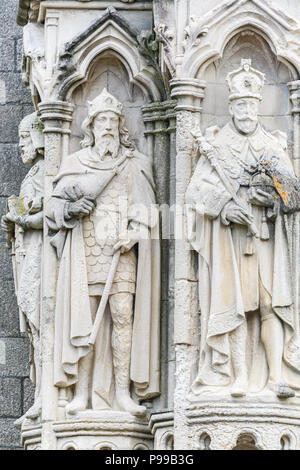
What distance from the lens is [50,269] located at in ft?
60.0

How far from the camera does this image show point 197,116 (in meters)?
17.9

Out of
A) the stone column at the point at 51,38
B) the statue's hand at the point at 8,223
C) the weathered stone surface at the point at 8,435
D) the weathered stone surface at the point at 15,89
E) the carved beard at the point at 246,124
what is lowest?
the weathered stone surface at the point at 8,435

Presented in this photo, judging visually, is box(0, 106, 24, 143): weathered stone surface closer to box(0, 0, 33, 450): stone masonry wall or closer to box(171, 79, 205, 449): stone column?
box(0, 0, 33, 450): stone masonry wall

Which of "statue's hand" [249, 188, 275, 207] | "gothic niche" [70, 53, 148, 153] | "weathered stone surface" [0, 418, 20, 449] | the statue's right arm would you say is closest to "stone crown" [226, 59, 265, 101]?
the statue's right arm

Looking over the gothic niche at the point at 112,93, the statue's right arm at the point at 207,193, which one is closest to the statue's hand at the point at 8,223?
the gothic niche at the point at 112,93

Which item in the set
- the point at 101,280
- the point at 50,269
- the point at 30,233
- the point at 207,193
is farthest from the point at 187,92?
the point at 30,233

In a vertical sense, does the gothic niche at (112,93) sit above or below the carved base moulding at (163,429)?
above

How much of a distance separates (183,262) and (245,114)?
1082mm

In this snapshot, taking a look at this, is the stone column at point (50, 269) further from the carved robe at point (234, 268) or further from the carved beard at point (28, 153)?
the carved robe at point (234, 268)

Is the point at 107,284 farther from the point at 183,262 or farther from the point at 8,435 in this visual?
the point at 8,435

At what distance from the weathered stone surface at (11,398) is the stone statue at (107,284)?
1683 millimetres

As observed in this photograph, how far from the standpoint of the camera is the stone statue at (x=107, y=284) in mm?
18031

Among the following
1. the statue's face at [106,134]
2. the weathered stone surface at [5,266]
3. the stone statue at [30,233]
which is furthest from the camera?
the weathered stone surface at [5,266]
